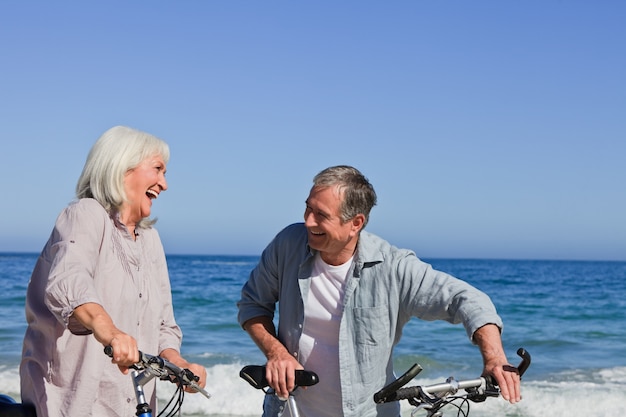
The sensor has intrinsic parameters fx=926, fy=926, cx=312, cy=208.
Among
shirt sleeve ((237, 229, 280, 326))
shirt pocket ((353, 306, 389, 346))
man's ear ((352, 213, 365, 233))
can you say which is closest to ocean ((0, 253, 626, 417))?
shirt sleeve ((237, 229, 280, 326))

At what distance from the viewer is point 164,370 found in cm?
269

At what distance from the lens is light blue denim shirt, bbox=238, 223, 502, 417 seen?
3275 mm

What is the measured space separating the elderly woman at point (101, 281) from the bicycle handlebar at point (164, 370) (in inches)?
5.7

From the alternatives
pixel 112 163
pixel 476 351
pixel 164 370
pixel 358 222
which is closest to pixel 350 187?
pixel 358 222

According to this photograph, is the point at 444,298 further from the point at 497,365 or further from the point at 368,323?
the point at 497,365

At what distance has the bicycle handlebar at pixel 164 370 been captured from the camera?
2629 mm

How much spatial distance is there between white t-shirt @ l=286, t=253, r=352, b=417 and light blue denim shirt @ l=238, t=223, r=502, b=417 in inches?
1.2

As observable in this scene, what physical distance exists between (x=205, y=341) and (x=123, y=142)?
10.3 metres

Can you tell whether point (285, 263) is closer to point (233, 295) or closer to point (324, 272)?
point (324, 272)

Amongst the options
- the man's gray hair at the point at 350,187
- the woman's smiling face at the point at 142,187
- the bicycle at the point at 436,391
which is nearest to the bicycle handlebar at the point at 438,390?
the bicycle at the point at 436,391

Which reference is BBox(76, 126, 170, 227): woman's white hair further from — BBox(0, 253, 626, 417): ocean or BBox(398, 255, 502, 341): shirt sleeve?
BBox(0, 253, 626, 417): ocean

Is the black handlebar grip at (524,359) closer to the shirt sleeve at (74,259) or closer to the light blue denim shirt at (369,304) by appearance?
the light blue denim shirt at (369,304)

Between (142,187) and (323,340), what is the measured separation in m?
0.87

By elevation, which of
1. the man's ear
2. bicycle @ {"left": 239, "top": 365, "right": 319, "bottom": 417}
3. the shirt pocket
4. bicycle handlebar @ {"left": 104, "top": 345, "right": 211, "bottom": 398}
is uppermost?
the man's ear
